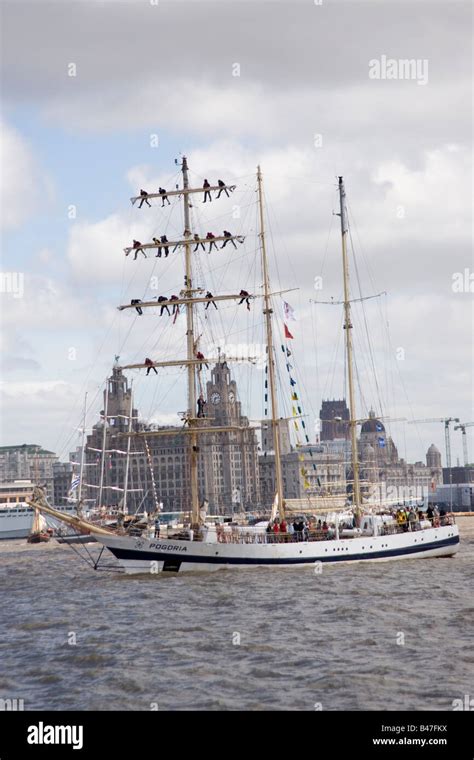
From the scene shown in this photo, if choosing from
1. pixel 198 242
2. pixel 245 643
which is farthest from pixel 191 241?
pixel 245 643

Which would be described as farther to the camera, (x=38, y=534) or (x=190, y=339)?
(x=38, y=534)

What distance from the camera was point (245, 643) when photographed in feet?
124

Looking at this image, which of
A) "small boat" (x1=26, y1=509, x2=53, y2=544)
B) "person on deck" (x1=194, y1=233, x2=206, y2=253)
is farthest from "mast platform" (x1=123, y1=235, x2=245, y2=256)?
"small boat" (x1=26, y1=509, x2=53, y2=544)

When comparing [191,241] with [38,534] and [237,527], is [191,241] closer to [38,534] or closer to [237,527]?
[237,527]

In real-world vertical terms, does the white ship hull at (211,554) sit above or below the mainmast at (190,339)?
below

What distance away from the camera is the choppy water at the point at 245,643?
98.3 feet

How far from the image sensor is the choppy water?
30.0 m

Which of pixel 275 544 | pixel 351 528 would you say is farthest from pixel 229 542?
pixel 351 528

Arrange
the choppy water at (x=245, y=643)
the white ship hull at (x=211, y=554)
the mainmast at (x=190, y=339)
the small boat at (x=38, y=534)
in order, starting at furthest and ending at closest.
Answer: the small boat at (x=38, y=534) < the mainmast at (x=190, y=339) < the white ship hull at (x=211, y=554) < the choppy water at (x=245, y=643)

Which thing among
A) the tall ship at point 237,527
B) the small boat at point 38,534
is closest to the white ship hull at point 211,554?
the tall ship at point 237,527

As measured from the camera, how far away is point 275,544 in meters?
65.9

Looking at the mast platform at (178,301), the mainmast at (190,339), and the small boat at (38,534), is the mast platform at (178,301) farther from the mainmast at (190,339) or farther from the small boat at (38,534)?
the small boat at (38,534)

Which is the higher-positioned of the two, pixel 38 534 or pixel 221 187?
pixel 221 187
